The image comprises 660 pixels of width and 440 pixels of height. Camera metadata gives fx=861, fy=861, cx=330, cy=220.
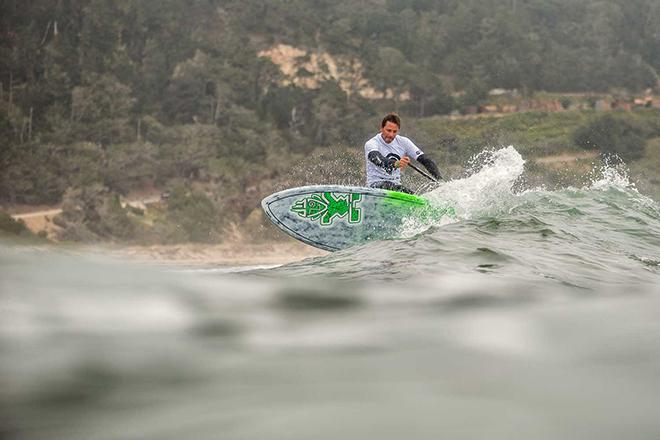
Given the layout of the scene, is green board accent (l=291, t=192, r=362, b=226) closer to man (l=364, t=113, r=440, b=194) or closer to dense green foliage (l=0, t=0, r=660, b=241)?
man (l=364, t=113, r=440, b=194)

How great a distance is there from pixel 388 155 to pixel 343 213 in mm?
855

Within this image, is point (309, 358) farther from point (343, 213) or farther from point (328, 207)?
point (328, 207)

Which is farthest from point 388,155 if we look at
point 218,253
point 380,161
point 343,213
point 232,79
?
point 232,79

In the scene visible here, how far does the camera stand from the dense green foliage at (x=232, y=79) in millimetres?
29484

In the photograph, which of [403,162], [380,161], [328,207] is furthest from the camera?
[328,207]

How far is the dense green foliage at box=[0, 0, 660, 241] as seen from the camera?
2948 centimetres

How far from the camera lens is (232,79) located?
36656mm

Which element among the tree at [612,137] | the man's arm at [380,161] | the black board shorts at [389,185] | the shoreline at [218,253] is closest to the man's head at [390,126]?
the man's arm at [380,161]

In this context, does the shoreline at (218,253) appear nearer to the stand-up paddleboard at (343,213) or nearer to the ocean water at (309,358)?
the stand-up paddleboard at (343,213)

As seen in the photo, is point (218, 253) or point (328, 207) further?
point (218, 253)

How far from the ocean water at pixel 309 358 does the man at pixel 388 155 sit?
4.33 m

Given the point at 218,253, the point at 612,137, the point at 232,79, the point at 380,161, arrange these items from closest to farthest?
the point at 380,161 < the point at 218,253 < the point at 612,137 < the point at 232,79

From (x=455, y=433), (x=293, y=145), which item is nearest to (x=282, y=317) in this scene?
(x=455, y=433)

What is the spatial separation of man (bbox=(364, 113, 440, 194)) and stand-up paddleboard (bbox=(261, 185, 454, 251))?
1.26ft
